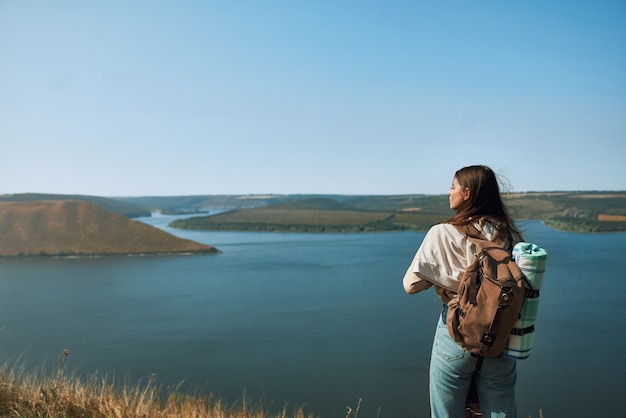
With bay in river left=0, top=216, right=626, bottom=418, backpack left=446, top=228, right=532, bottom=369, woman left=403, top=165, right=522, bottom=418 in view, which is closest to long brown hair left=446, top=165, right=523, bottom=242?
woman left=403, top=165, right=522, bottom=418

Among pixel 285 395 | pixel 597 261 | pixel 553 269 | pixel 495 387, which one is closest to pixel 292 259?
pixel 553 269

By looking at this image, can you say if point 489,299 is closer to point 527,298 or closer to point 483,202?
point 527,298

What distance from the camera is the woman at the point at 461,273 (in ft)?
5.01

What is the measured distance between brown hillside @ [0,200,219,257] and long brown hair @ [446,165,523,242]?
2755cm

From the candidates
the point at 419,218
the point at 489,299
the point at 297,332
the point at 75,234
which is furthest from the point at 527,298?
the point at 419,218

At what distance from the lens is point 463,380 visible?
1.57 metres

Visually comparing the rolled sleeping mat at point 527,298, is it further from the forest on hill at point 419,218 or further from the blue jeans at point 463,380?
the forest on hill at point 419,218

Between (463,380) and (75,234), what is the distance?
3147cm

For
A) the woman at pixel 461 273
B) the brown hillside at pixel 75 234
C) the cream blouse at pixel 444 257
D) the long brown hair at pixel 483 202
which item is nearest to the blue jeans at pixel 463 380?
the woman at pixel 461 273

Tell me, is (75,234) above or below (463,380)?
below

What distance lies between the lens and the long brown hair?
158cm

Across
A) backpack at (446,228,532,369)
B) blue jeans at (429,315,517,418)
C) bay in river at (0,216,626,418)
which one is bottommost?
bay in river at (0,216,626,418)

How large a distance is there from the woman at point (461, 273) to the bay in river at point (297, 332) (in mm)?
2692

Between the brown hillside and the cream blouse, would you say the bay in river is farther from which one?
the brown hillside
